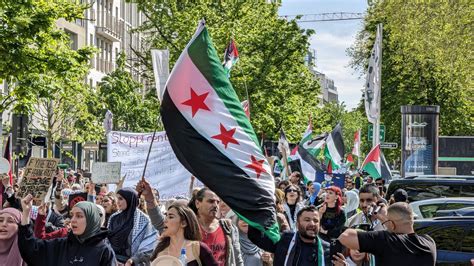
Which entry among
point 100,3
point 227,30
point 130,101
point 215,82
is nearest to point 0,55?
point 215,82

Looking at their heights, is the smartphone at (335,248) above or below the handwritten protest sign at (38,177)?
below

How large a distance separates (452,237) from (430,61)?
3570cm

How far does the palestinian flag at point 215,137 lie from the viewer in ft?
25.8

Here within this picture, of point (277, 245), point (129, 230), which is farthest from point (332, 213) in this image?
point (277, 245)

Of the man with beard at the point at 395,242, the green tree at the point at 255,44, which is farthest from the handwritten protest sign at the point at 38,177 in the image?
the green tree at the point at 255,44

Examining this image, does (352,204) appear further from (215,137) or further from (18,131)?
(18,131)

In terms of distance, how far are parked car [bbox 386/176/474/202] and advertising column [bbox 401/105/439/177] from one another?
47.6ft

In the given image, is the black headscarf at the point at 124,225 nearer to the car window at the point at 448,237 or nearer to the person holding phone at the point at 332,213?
the person holding phone at the point at 332,213

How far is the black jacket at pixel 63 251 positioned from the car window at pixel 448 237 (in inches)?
211

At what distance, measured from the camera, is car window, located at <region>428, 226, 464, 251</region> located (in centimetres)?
1202

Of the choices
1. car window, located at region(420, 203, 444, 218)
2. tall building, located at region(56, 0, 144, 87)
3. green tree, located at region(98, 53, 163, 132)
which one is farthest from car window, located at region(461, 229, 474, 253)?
tall building, located at region(56, 0, 144, 87)

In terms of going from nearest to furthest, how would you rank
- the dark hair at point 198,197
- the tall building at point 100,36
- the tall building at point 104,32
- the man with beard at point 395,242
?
the man with beard at point 395,242 → the dark hair at point 198,197 → the tall building at point 100,36 → the tall building at point 104,32

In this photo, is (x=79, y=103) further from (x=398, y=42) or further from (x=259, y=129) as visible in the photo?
(x=398, y=42)

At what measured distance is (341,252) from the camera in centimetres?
796
